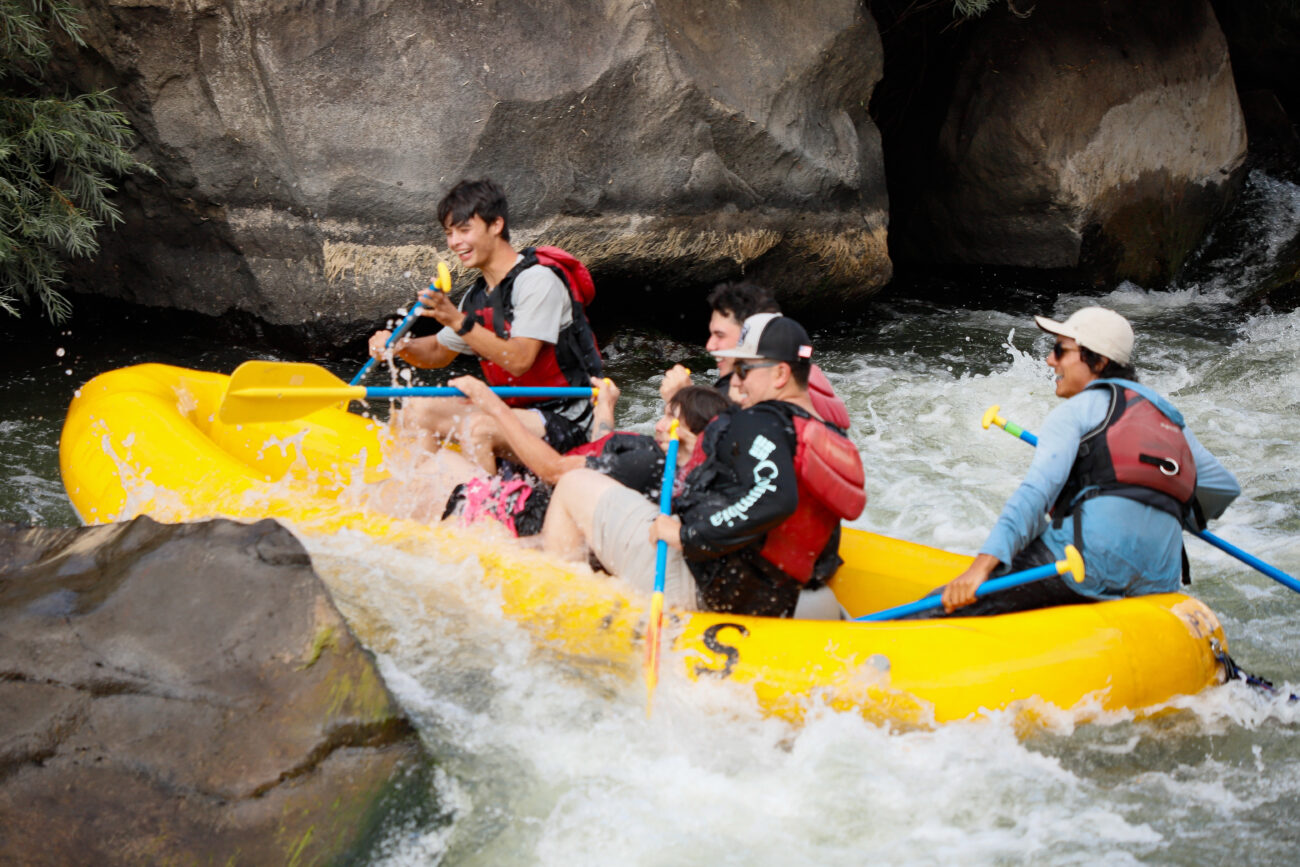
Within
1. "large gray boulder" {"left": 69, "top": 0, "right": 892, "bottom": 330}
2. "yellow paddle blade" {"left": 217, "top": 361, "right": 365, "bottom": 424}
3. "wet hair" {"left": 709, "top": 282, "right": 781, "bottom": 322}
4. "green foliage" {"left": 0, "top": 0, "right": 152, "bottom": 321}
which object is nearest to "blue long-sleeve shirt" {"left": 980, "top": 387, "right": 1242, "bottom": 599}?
"wet hair" {"left": 709, "top": 282, "right": 781, "bottom": 322}

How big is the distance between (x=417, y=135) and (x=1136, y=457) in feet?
12.5

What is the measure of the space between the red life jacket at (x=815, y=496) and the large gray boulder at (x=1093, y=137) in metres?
5.70

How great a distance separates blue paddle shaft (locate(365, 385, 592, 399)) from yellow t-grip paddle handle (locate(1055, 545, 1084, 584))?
5.27 ft

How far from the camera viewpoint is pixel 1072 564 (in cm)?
262

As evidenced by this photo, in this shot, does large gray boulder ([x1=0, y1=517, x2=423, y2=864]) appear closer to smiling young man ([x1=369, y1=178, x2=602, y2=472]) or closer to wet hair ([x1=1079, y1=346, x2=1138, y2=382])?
smiling young man ([x1=369, y1=178, x2=602, y2=472])

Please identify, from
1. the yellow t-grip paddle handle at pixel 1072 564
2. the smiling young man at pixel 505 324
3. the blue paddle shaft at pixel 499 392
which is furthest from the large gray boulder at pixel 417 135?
the yellow t-grip paddle handle at pixel 1072 564

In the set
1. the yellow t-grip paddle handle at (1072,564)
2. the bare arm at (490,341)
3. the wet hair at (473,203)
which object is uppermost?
the wet hair at (473,203)

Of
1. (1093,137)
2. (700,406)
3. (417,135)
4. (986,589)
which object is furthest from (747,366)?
(1093,137)

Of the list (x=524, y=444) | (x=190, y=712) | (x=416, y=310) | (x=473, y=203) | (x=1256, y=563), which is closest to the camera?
(x=190, y=712)

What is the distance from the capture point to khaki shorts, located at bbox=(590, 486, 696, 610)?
2926mm

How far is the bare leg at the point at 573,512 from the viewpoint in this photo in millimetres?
3115

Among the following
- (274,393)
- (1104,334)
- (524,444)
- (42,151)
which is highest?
(42,151)

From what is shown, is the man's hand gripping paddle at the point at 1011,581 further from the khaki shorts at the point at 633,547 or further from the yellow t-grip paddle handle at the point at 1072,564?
the khaki shorts at the point at 633,547

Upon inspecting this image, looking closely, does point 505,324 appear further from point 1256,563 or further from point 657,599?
point 1256,563
